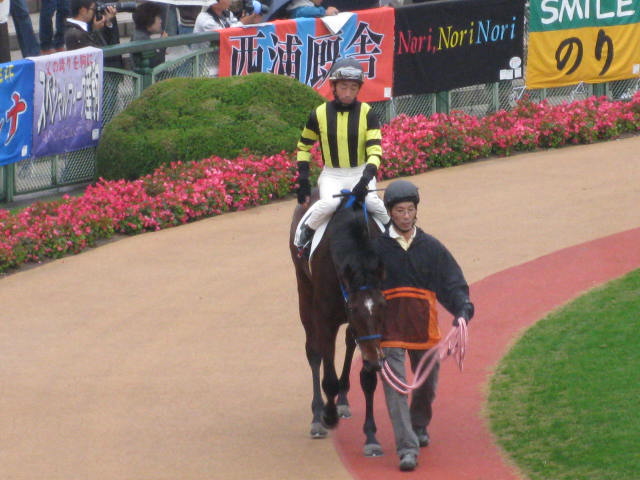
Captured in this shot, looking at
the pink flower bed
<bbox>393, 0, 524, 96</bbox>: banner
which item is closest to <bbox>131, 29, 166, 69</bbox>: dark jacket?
the pink flower bed

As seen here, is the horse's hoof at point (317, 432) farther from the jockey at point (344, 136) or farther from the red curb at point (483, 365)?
the jockey at point (344, 136)

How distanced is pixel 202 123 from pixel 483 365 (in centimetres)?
646

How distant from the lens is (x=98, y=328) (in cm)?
1048

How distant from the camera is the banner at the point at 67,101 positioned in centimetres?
1410

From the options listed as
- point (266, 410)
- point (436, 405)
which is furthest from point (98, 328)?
point (436, 405)

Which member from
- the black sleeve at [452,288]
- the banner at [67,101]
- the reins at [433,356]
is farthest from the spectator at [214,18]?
the reins at [433,356]

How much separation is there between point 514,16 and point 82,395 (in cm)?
1131

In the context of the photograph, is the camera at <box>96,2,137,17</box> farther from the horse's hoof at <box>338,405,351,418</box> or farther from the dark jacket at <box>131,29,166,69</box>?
the horse's hoof at <box>338,405,351,418</box>

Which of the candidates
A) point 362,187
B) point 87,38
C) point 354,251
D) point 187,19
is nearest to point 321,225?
point 362,187

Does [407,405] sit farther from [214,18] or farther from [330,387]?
[214,18]

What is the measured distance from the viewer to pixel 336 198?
8250 mm

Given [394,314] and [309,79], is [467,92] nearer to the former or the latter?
[309,79]

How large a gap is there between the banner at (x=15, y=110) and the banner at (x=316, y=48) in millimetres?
2896

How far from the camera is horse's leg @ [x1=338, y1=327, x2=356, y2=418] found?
858 centimetres
